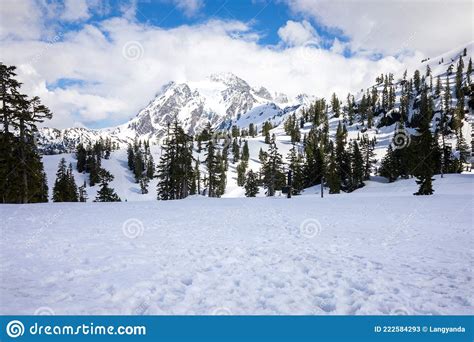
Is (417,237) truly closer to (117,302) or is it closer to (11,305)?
(117,302)

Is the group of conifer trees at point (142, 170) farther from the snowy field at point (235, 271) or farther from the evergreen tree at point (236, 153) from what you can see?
the snowy field at point (235, 271)

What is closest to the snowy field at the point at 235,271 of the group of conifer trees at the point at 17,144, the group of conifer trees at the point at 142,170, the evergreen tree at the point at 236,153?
the group of conifer trees at the point at 17,144

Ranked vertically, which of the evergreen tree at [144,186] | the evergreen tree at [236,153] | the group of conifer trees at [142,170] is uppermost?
the evergreen tree at [236,153]

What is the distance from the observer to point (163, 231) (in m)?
11.6

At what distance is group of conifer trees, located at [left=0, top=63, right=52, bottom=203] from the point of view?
26234 millimetres

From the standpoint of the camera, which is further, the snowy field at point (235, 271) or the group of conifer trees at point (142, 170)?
the group of conifer trees at point (142, 170)

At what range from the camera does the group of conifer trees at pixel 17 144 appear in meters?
26.2

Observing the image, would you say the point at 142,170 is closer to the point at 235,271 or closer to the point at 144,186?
the point at 144,186

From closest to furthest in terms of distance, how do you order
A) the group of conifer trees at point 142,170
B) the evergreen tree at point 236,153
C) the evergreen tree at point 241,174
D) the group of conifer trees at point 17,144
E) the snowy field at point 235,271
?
the snowy field at point 235,271 < the group of conifer trees at point 17,144 < the group of conifer trees at point 142,170 < the evergreen tree at point 241,174 < the evergreen tree at point 236,153

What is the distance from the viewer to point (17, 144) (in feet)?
93.6

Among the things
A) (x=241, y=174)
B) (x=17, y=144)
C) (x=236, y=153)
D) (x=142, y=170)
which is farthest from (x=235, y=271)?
(x=236, y=153)

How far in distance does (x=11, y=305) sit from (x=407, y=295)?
22.1ft

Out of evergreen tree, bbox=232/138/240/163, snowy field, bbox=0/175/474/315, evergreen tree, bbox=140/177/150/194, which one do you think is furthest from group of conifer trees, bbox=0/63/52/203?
evergreen tree, bbox=232/138/240/163
